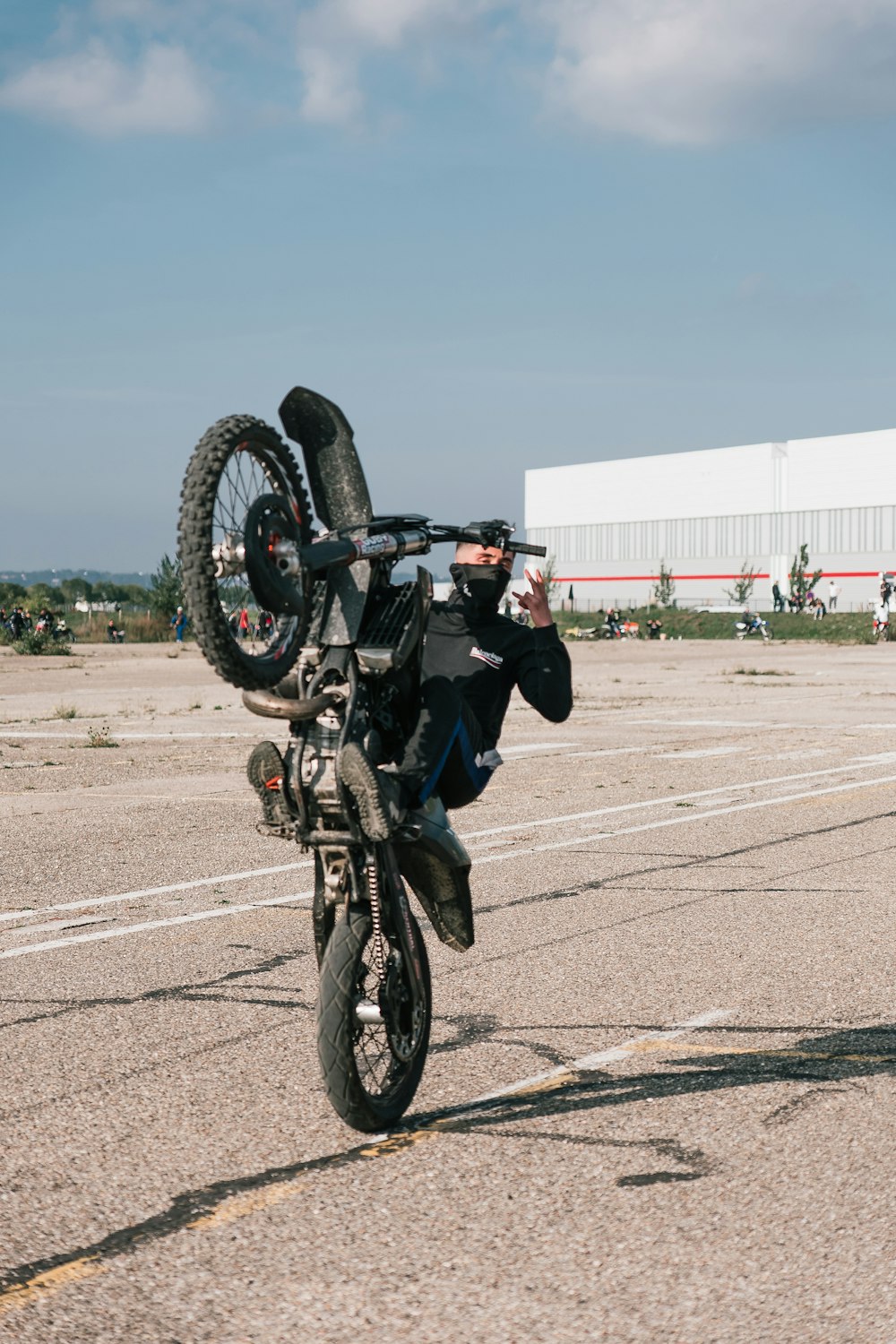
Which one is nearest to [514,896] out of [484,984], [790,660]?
[484,984]

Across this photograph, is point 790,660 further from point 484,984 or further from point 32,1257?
point 32,1257

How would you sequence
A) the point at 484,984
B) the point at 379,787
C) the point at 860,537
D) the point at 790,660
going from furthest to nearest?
the point at 860,537 < the point at 790,660 < the point at 484,984 < the point at 379,787

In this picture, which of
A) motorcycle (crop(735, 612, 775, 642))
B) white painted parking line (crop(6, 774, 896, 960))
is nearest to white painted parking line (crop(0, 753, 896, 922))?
white painted parking line (crop(6, 774, 896, 960))

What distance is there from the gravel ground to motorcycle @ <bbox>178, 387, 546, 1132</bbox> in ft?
1.16

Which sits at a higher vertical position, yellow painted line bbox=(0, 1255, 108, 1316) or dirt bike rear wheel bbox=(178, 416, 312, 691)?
dirt bike rear wheel bbox=(178, 416, 312, 691)

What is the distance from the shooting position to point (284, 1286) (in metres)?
3.82

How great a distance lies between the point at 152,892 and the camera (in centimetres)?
973

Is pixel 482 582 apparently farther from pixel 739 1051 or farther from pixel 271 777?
pixel 739 1051

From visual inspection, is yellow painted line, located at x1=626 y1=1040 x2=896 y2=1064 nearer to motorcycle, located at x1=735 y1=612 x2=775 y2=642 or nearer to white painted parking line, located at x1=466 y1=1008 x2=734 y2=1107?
white painted parking line, located at x1=466 y1=1008 x2=734 y2=1107

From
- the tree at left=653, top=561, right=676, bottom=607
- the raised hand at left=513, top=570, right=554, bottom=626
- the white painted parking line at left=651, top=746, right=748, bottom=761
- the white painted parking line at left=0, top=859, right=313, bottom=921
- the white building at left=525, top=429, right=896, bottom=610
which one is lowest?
the white painted parking line at left=651, top=746, right=748, bottom=761

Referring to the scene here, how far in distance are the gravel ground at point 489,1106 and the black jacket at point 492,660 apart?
1.29m

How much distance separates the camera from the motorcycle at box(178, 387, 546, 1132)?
450 centimetres

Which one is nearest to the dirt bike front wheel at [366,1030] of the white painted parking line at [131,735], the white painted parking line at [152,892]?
the white painted parking line at [152,892]

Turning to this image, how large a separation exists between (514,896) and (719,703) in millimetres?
20649
